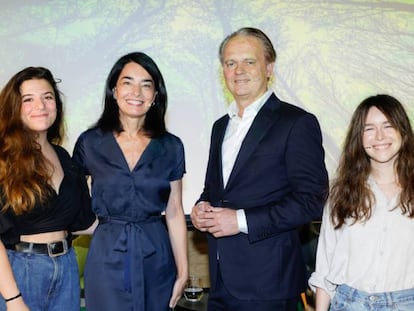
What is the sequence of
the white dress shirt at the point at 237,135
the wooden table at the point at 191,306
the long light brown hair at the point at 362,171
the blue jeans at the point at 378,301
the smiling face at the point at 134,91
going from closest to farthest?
the blue jeans at the point at 378,301, the long light brown hair at the point at 362,171, the white dress shirt at the point at 237,135, the smiling face at the point at 134,91, the wooden table at the point at 191,306

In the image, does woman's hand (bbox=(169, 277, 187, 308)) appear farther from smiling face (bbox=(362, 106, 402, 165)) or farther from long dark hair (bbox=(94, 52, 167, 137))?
smiling face (bbox=(362, 106, 402, 165))

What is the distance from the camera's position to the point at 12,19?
4.11m

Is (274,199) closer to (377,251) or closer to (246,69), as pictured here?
(377,251)

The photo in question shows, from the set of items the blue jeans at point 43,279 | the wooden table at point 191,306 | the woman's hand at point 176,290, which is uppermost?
the blue jeans at point 43,279

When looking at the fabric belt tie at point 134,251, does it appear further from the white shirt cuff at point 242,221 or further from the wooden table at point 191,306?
the wooden table at point 191,306

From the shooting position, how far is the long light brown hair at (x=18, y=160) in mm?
2506

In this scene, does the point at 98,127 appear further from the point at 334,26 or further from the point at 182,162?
the point at 334,26

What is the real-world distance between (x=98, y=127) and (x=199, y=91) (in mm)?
1445

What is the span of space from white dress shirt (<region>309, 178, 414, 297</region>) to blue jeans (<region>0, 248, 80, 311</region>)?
1.03 meters

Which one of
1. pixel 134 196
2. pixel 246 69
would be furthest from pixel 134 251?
pixel 246 69

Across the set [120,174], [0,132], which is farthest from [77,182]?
[0,132]

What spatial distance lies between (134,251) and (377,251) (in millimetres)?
975

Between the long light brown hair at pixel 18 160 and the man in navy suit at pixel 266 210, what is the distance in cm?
64

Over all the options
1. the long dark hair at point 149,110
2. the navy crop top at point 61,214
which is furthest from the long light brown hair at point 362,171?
the navy crop top at point 61,214
